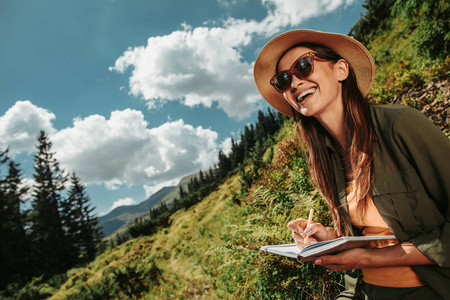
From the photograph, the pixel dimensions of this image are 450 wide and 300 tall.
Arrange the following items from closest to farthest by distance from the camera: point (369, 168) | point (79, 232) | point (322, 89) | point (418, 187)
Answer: point (418, 187) < point (369, 168) < point (322, 89) < point (79, 232)

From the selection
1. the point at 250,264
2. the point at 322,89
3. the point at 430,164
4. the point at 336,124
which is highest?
the point at 322,89

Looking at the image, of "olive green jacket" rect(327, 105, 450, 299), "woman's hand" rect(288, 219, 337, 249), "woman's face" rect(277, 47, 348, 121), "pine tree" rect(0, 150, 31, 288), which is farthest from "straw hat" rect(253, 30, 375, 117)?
"pine tree" rect(0, 150, 31, 288)

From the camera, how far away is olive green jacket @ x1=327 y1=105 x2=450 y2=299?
3.50 feet

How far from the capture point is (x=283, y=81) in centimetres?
172

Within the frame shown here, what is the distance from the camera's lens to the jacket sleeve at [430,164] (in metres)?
1.06

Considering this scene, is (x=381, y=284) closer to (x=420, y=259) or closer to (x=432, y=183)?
(x=420, y=259)

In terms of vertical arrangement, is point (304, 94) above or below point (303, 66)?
below

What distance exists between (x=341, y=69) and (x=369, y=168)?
74cm

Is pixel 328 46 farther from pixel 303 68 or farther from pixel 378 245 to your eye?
pixel 378 245

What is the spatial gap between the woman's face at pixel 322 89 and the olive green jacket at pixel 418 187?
36 cm

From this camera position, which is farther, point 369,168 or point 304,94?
point 304,94

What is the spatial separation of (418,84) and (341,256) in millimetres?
6408

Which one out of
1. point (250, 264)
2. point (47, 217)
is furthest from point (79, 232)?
point (250, 264)

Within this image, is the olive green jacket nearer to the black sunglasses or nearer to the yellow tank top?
the yellow tank top
